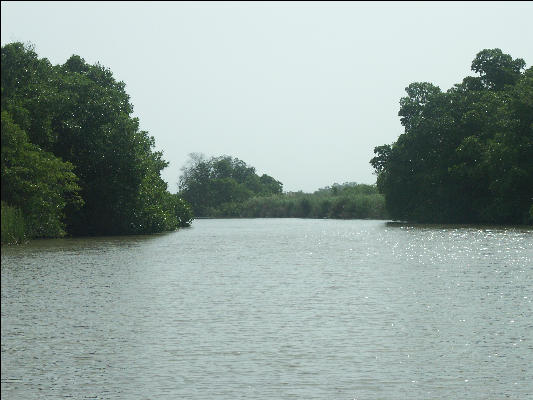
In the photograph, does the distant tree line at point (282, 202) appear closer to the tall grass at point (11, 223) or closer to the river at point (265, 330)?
the river at point (265, 330)

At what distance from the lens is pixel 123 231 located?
2682 inches

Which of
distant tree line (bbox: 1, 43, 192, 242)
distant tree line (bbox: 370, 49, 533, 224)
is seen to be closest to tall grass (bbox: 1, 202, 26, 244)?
distant tree line (bbox: 1, 43, 192, 242)

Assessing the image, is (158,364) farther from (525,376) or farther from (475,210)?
(475,210)

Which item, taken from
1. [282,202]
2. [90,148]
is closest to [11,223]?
[90,148]

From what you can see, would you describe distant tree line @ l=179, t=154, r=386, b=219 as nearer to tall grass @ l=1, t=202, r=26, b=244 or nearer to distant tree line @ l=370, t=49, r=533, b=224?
distant tree line @ l=370, t=49, r=533, b=224

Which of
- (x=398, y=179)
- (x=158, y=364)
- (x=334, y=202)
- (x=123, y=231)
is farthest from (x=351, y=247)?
(x=334, y=202)

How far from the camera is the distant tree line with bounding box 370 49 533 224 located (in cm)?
7731

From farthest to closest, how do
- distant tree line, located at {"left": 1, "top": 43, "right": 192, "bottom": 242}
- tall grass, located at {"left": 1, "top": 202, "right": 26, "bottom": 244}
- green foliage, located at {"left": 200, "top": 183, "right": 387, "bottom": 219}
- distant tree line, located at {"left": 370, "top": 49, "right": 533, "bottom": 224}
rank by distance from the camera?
green foliage, located at {"left": 200, "top": 183, "right": 387, "bottom": 219}, distant tree line, located at {"left": 370, "top": 49, "right": 533, "bottom": 224}, distant tree line, located at {"left": 1, "top": 43, "right": 192, "bottom": 242}, tall grass, located at {"left": 1, "top": 202, "right": 26, "bottom": 244}

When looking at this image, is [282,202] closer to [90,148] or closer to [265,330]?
[90,148]

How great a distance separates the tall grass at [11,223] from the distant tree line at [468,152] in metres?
75.9

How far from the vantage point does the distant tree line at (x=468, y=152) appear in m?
77.3

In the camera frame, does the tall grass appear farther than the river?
No

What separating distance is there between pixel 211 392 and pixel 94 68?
6669cm

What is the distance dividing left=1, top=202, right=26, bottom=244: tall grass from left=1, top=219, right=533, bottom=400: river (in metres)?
0.10
